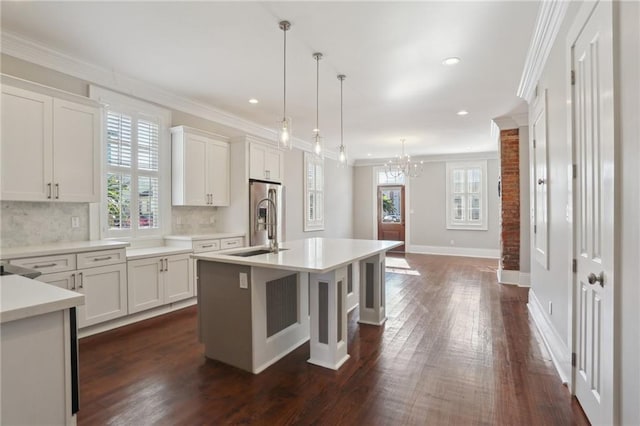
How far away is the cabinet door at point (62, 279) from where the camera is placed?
9.28 feet

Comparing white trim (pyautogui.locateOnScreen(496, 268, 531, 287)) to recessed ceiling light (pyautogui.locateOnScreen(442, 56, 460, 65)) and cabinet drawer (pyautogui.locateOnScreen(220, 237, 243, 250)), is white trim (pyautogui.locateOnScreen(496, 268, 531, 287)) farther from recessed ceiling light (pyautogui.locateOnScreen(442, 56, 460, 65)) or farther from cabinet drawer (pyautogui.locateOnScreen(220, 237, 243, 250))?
cabinet drawer (pyautogui.locateOnScreen(220, 237, 243, 250))

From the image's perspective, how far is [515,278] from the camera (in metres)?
5.51

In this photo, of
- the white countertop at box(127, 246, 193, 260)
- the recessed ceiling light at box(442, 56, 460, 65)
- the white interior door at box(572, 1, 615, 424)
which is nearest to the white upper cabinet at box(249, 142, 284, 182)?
the white countertop at box(127, 246, 193, 260)

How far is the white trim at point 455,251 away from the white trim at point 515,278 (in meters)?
3.18

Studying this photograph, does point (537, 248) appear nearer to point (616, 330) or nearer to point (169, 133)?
point (616, 330)

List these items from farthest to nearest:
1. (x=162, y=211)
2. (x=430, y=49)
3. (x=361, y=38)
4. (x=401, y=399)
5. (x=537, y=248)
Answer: (x=162, y=211), (x=537, y=248), (x=430, y=49), (x=361, y=38), (x=401, y=399)

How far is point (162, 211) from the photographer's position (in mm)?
4375

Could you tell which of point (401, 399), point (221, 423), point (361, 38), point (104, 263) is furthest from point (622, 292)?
point (104, 263)

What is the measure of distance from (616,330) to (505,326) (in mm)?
2225

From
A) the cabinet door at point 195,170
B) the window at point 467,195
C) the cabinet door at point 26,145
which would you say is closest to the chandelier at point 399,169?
the window at point 467,195

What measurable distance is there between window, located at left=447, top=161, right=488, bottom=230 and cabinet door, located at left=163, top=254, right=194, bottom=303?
7.21 meters

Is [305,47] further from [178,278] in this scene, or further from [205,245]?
[178,278]

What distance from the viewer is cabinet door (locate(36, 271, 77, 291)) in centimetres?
283

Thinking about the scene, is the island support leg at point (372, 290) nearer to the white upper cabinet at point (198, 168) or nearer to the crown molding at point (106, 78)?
the white upper cabinet at point (198, 168)
